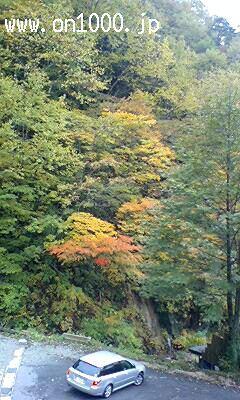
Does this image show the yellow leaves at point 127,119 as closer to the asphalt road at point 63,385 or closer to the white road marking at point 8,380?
the asphalt road at point 63,385

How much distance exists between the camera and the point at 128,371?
10602mm

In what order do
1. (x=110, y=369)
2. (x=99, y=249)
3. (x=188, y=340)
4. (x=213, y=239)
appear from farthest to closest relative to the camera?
(x=188, y=340) → (x=99, y=249) → (x=213, y=239) → (x=110, y=369)

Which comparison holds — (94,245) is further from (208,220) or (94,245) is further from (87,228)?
(208,220)

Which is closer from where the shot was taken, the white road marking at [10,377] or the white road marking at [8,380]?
the white road marking at [10,377]

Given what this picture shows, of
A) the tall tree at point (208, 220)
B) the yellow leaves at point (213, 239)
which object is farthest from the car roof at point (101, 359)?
the yellow leaves at point (213, 239)

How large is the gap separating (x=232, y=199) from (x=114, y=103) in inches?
552

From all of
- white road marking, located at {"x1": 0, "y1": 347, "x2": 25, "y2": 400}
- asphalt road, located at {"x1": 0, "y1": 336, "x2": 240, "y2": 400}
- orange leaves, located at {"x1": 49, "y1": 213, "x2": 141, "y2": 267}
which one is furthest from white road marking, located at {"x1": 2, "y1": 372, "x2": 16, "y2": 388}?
orange leaves, located at {"x1": 49, "y1": 213, "x2": 141, "y2": 267}

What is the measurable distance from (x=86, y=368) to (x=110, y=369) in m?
0.60

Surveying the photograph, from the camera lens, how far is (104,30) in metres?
29.1

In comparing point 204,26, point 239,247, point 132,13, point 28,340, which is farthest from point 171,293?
point 204,26

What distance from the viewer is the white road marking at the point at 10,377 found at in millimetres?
9480

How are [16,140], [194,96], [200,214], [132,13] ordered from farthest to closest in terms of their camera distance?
1. [132,13]
2. [194,96]
3. [16,140]
4. [200,214]

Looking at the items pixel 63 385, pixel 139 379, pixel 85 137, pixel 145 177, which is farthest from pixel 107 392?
pixel 85 137

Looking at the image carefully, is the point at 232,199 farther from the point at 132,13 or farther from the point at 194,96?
the point at 132,13
